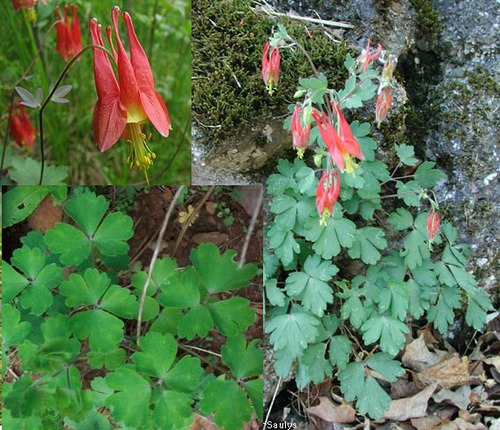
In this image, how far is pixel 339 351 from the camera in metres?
1.75

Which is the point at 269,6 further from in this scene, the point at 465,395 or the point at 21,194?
the point at 465,395

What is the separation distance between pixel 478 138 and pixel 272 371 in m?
0.97

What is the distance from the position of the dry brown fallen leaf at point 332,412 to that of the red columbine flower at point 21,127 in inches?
47.6

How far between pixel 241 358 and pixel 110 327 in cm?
30

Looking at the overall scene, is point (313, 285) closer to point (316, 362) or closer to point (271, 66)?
point (316, 362)

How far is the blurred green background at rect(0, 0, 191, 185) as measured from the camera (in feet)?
6.44

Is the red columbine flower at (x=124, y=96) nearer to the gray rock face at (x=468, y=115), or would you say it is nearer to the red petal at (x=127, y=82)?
the red petal at (x=127, y=82)

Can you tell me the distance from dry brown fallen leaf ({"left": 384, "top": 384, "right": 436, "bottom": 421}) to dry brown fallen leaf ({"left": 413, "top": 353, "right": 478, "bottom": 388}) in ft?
0.21

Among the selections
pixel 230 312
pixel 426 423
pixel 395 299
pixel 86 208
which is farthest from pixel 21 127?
pixel 426 423

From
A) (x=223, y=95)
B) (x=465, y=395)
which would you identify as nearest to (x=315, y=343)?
(x=465, y=395)

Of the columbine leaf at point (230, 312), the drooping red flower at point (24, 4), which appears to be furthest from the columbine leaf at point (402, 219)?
the drooping red flower at point (24, 4)

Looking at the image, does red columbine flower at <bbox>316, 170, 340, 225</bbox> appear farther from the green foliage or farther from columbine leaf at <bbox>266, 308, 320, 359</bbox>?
columbine leaf at <bbox>266, 308, 320, 359</bbox>

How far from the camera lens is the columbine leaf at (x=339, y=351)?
1.74 metres

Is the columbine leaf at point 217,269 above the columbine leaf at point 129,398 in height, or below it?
above
